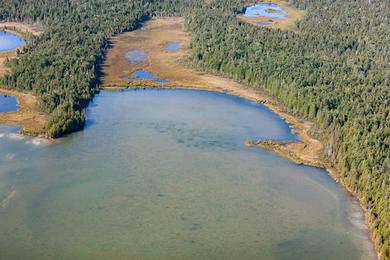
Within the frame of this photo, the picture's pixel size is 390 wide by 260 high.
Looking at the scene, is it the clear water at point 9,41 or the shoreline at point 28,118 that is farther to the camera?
the clear water at point 9,41

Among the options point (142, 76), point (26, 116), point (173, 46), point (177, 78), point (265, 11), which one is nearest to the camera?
point (26, 116)

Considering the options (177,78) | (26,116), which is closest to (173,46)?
(177,78)

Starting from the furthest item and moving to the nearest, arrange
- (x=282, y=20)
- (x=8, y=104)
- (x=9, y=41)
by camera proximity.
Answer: (x=282, y=20) → (x=9, y=41) → (x=8, y=104)

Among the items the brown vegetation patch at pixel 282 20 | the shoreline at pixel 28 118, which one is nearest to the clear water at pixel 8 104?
the shoreline at pixel 28 118

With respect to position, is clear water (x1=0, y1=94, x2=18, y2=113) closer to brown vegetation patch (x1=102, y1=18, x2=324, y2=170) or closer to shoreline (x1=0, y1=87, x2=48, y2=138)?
shoreline (x1=0, y1=87, x2=48, y2=138)

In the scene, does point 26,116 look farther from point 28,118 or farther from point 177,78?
point 177,78

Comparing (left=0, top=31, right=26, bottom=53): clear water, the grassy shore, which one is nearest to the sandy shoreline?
the grassy shore

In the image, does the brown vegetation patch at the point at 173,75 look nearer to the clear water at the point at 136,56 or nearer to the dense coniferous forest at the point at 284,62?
the clear water at the point at 136,56
